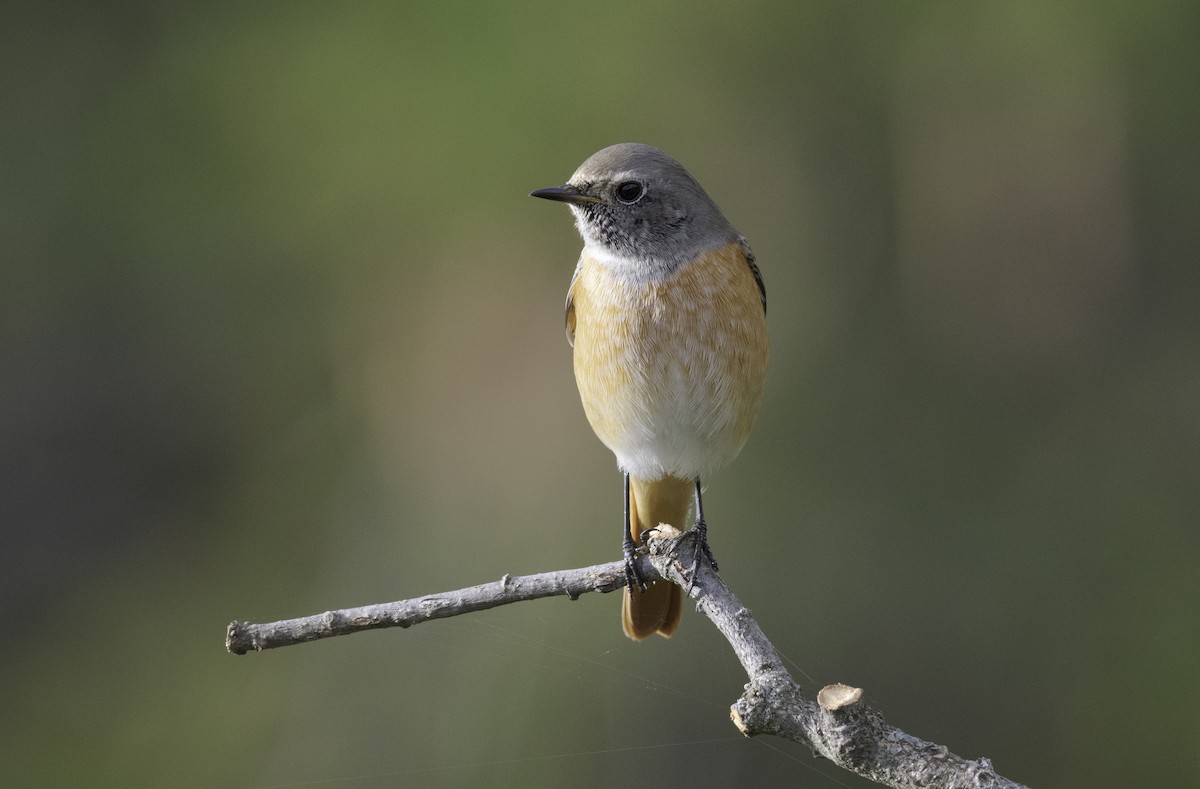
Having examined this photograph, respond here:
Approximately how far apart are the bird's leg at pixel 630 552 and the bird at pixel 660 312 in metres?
0.01

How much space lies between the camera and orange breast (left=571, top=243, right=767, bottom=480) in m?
2.91

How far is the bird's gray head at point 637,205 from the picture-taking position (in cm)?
295

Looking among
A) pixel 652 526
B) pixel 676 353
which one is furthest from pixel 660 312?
pixel 652 526

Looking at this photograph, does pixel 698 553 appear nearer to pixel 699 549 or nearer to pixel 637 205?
pixel 699 549

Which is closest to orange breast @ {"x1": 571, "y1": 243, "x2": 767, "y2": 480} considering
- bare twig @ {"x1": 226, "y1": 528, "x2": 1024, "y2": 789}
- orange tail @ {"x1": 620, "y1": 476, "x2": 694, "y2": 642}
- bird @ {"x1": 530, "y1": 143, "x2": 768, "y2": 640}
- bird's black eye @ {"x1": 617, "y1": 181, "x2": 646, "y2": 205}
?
bird @ {"x1": 530, "y1": 143, "x2": 768, "y2": 640}

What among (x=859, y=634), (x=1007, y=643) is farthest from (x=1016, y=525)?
(x=859, y=634)

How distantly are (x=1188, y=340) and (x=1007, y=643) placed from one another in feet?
4.60

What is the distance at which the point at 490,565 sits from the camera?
4547 mm

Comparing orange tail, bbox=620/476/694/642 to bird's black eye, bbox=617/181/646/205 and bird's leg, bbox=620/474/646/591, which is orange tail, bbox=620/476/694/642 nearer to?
bird's leg, bbox=620/474/646/591

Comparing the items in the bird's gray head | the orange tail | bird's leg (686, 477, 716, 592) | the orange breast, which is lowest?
the orange tail

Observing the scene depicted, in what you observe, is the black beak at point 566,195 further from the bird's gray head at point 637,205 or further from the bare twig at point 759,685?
the bare twig at point 759,685

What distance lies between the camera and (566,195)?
2.93 m

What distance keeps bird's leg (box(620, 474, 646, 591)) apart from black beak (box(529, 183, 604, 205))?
868mm

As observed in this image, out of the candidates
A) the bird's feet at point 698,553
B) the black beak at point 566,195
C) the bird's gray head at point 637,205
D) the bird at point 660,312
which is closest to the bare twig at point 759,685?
the bird's feet at point 698,553
